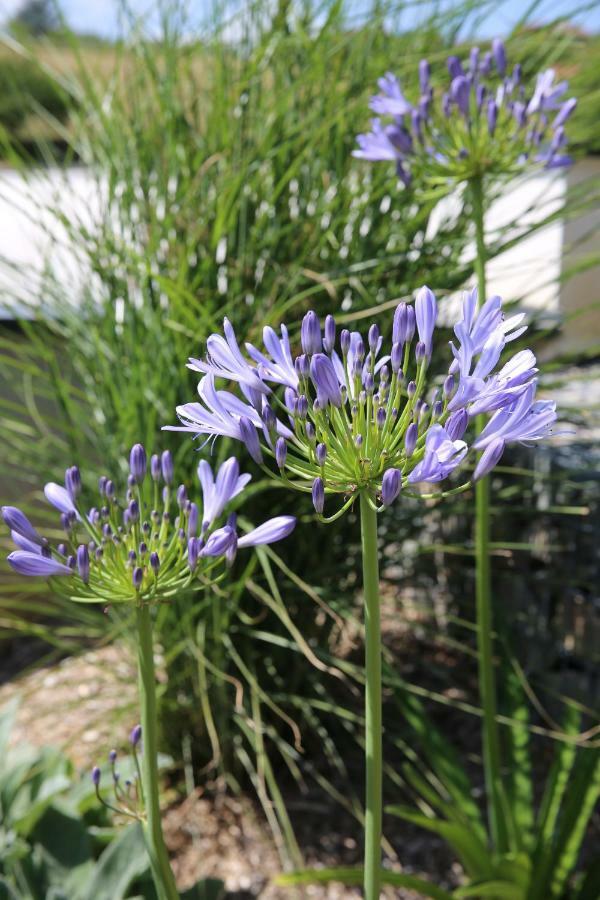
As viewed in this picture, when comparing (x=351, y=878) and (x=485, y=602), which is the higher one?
(x=485, y=602)

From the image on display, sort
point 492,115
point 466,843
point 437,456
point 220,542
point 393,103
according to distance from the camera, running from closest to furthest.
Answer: point 437,456 → point 220,542 → point 492,115 → point 393,103 → point 466,843

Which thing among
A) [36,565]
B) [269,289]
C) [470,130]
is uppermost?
[470,130]

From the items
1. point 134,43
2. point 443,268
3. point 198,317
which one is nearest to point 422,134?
point 443,268

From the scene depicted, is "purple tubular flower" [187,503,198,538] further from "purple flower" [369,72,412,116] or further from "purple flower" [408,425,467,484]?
"purple flower" [369,72,412,116]

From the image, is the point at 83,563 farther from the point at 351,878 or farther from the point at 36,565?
the point at 351,878

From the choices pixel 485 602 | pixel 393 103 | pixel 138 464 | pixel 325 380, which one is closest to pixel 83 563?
pixel 138 464

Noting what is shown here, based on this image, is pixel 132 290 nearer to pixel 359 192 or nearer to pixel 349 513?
pixel 359 192
